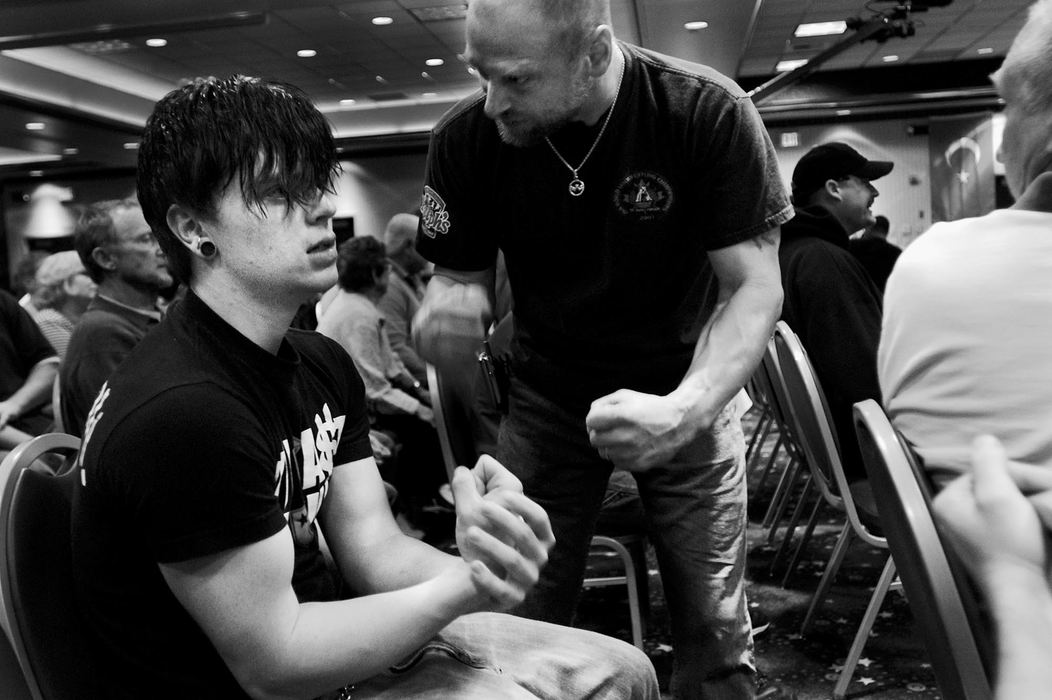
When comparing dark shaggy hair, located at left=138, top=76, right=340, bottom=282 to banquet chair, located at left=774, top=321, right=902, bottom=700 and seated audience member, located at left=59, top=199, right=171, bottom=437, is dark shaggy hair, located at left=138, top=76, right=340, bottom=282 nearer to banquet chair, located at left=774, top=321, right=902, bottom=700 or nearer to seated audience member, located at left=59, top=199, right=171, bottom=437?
banquet chair, located at left=774, top=321, right=902, bottom=700

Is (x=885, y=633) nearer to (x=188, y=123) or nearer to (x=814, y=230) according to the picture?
(x=814, y=230)

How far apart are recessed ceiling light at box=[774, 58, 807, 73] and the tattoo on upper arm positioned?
11188 mm

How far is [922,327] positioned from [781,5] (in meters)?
9.40

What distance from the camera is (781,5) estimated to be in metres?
9.47

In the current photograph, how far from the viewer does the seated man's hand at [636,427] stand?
4.23ft

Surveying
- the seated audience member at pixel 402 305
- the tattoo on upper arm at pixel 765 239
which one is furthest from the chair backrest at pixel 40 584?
the seated audience member at pixel 402 305

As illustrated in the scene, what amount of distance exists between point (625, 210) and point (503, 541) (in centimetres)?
78

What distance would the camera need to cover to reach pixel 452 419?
2445 mm

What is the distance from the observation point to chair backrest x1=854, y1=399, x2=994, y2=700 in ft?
2.71

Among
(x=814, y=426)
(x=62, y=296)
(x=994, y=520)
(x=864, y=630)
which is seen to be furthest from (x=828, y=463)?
(x=62, y=296)

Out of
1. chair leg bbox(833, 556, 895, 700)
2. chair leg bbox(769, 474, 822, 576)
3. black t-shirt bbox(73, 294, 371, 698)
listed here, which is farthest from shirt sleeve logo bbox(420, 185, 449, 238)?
chair leg bbox(769, 474, 822, 576)

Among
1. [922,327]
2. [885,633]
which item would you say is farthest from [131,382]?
[885,633]

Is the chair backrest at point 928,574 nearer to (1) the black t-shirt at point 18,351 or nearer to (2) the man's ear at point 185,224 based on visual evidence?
(2) the man's ear at point 185,224

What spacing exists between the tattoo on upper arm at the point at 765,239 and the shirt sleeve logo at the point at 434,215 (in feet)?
1.76
